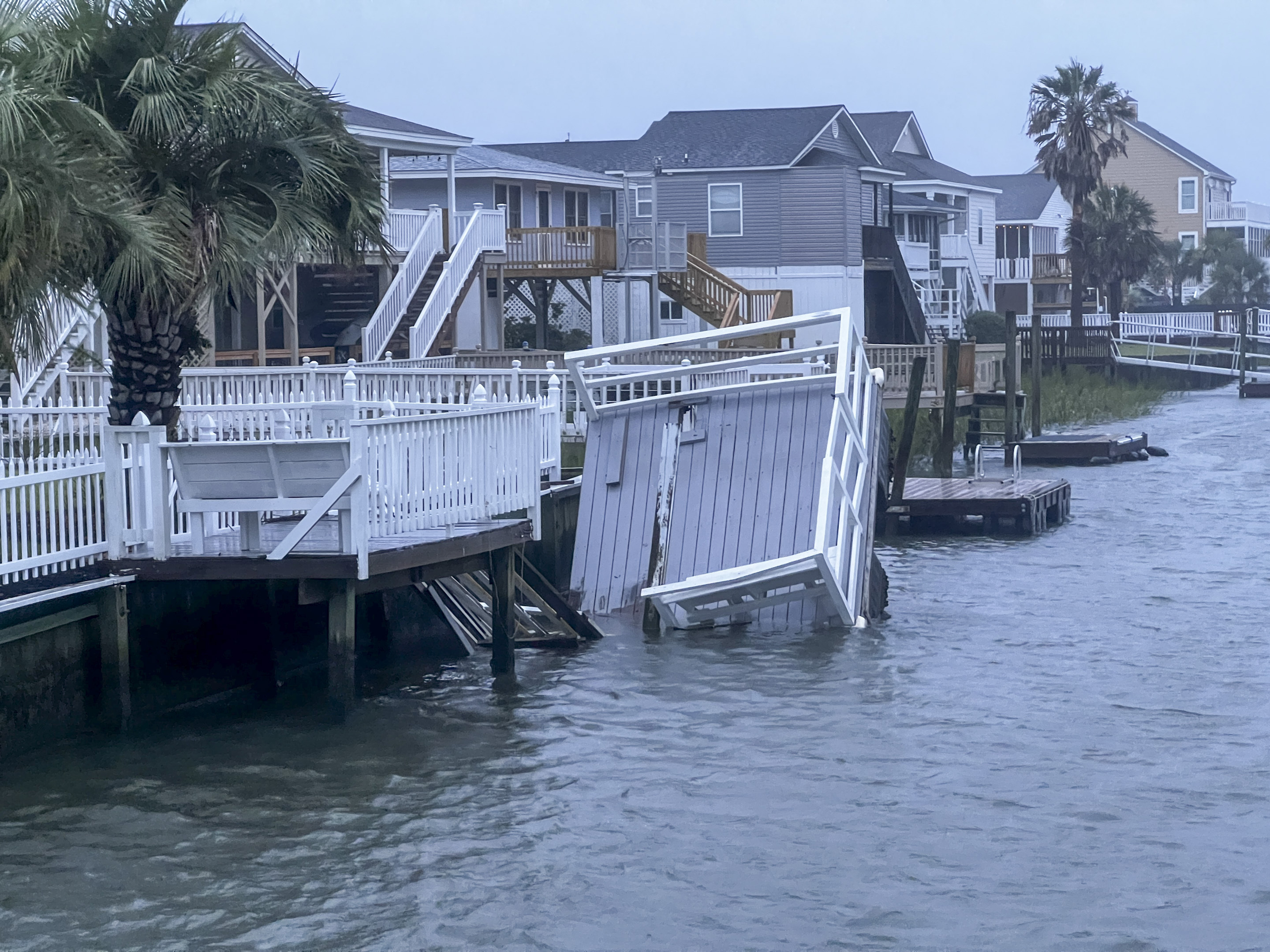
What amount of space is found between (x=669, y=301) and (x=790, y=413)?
3312 centimetres

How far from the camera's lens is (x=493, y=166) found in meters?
44.4

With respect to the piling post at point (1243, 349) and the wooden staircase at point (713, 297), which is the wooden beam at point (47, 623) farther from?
the piling post at point (1243, 349)

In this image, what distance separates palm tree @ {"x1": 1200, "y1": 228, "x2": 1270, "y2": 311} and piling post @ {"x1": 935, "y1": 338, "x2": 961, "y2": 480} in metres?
67.9

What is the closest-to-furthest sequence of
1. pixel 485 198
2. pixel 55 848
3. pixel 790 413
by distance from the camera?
pixel 55 848 < pixel 790 413 < pixel 485 198

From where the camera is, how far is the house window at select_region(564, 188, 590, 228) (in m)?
48.9

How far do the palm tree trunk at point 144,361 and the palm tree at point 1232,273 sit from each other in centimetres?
8624

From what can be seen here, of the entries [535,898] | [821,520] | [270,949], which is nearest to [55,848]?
[270,949]

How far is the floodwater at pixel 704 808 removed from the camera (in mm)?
9031

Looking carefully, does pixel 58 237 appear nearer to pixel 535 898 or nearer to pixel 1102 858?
pixel 535 898

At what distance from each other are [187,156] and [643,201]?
35.3m

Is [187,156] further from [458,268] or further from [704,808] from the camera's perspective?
[458,268]

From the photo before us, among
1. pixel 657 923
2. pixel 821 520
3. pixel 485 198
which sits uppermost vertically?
pixel 485 198

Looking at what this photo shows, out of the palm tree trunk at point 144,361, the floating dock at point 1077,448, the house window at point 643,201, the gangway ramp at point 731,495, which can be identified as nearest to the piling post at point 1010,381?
the floating dock at point 1077,448

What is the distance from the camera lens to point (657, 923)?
355 inches
